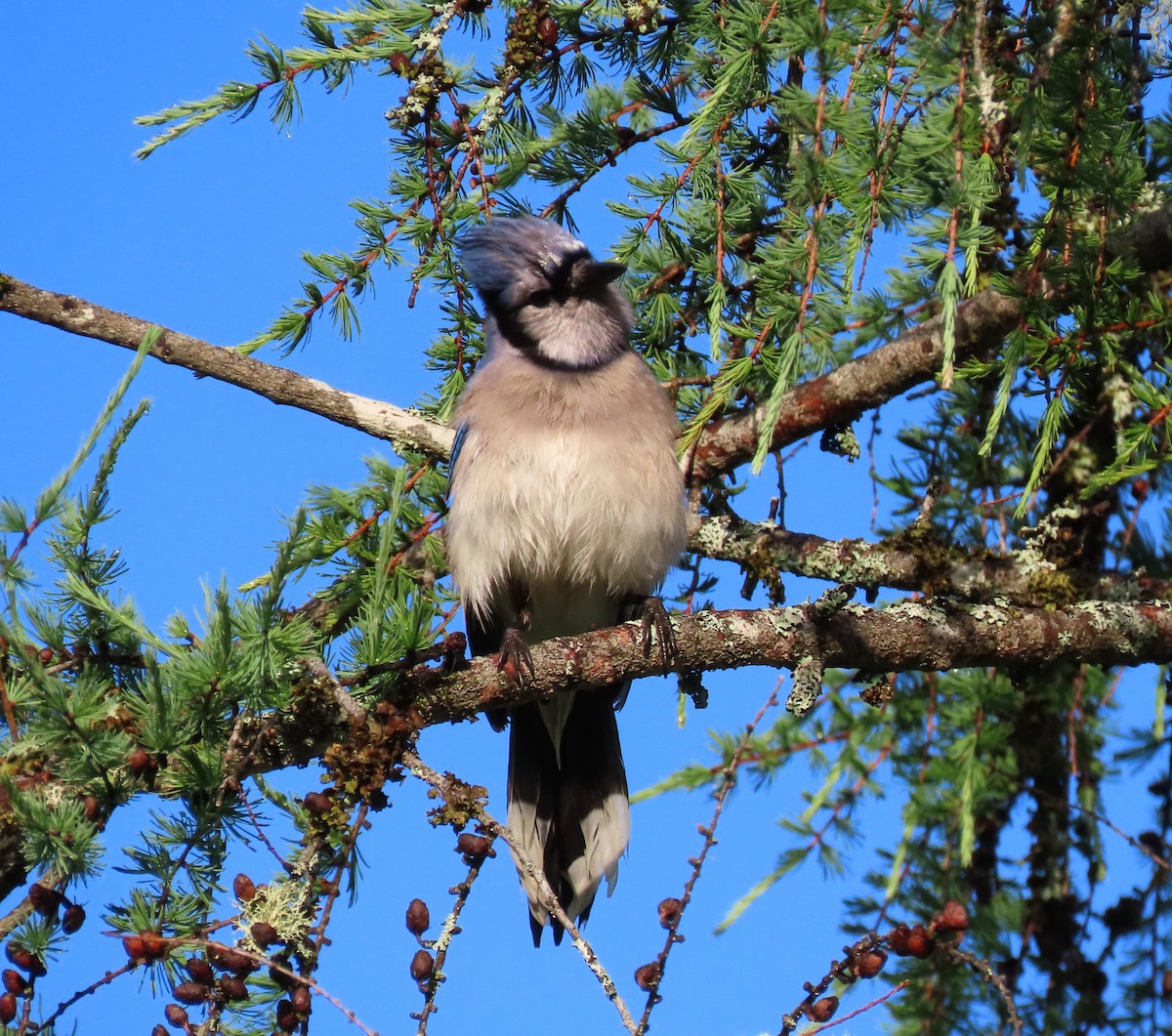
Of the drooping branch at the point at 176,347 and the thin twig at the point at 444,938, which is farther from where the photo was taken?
the drooping branch at the point at 176,347

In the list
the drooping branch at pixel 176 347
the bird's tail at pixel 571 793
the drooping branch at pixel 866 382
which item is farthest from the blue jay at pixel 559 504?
the drooping branch at pixel 176 347

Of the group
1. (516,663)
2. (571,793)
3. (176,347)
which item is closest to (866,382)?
(516,663)

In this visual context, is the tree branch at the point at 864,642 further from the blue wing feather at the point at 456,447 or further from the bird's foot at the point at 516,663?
the blue wing feather at the point at 456,447

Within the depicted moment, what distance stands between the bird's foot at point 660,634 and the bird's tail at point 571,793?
0.67 m

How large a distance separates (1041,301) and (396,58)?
1.71m

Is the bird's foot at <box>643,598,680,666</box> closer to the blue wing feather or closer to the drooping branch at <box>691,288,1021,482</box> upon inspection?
the drooping branch at <box>691,288,1021,482</box>

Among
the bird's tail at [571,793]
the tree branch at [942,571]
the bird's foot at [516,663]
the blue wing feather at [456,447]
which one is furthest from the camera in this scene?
the bird's tail at [571,793]

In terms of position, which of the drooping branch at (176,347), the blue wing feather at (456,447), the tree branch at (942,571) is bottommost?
the tree branch at (942,571)

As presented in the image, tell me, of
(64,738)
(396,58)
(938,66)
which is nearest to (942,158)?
(938,66)

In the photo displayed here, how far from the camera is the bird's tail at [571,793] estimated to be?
381 centimetres

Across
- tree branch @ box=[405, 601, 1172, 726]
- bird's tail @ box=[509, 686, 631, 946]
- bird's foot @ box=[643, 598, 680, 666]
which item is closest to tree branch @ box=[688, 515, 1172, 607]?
tree branch @ box=[405, 601, 1172, 726]

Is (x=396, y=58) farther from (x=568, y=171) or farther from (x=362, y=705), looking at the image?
(x=362, y=705)

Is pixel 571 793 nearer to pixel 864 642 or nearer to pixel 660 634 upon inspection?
pixel 660 634

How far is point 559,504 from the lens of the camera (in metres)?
3.52
